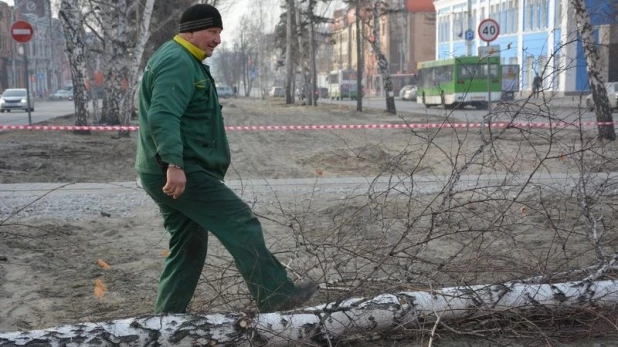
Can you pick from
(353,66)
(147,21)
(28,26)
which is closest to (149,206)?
(147,21)

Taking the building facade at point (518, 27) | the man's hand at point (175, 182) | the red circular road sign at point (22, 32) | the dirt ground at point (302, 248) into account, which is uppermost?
the building facade at point (518, 27)

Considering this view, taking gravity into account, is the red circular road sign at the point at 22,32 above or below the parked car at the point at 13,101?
above

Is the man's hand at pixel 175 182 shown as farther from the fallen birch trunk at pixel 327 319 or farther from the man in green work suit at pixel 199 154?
the fallen birch trunk at pixel 327 319

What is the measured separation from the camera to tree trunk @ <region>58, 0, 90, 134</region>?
19250mm

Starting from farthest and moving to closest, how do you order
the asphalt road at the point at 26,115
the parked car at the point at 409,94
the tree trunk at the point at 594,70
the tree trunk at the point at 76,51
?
the parked car at the point at 409,94 → the asphalt road at the point at 26,115 → the tree trunk at the point at 76,51 → the tree trunk at the point at 594,70

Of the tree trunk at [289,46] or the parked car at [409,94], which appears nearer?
the tree trunk at [289,46]

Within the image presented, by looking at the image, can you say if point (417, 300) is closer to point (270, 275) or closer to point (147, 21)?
point (270, 275)

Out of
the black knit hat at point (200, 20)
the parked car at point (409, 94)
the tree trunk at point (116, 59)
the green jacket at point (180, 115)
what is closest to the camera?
the green jacket at point (180, 115)

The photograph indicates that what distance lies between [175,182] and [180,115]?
0.34 m

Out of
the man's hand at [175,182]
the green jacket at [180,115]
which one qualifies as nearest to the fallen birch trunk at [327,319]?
the man's hand at [175,182]

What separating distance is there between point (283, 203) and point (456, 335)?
4914mm

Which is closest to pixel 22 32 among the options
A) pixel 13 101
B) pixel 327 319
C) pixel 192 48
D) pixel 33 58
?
pixel 192 48

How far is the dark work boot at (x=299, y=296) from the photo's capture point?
3.94 metres

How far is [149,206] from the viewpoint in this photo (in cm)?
878
